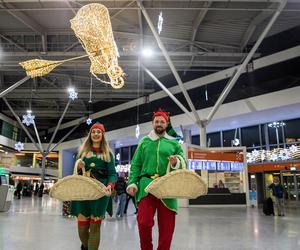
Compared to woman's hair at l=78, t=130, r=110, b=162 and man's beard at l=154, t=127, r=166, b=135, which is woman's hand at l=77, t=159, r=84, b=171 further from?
man's beard at l=154, t=127, r=166, b=135

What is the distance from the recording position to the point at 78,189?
3139 mm

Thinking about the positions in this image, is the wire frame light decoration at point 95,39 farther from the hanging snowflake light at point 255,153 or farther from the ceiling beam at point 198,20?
the hanging snowflake light at point 255,153

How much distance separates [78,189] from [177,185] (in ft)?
3.33

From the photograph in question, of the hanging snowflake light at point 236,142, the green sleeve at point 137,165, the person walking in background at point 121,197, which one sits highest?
the hanging snowflake light at point 236,142

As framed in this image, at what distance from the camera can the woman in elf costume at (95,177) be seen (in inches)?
132

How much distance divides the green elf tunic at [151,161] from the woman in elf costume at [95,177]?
0.37 m

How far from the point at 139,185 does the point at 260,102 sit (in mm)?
18069

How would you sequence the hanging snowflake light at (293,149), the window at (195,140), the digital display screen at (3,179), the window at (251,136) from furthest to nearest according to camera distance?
the window at (195,140)
the window at (251,136)
the hanging snowflake light at (293,149)
the digital display screen at (3,179)

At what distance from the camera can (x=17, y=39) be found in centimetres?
1988

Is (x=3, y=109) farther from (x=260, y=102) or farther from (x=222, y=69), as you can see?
(x=260, y=102)

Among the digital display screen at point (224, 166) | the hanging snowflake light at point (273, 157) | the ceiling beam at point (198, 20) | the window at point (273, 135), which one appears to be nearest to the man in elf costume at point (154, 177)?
the ceiling beam at point (198, 20)

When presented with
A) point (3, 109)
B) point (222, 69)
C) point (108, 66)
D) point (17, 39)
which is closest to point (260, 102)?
point (222, 69)

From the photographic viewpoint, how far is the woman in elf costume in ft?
11.0

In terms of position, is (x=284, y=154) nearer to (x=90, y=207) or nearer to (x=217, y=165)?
(x=217, y=165)
